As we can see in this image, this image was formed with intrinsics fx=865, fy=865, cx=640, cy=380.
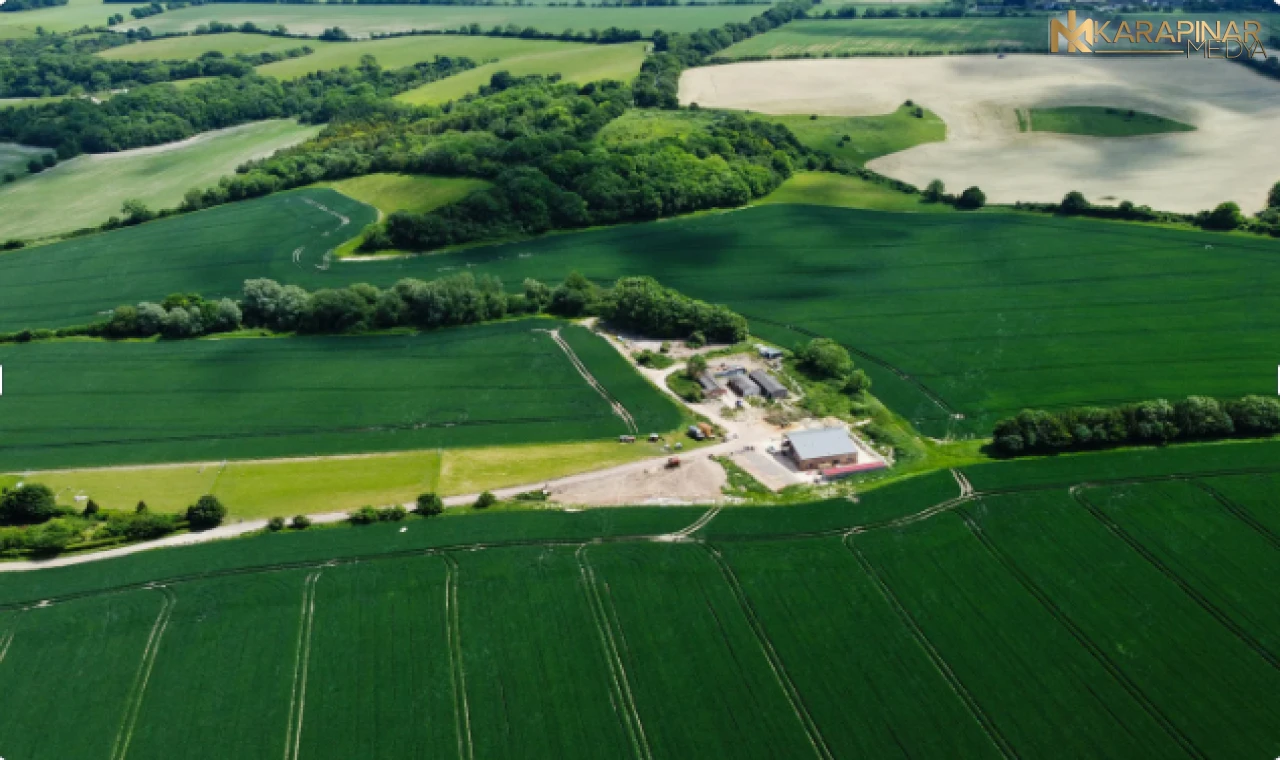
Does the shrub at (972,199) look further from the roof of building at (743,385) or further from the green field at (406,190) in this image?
the green field at (406,190)

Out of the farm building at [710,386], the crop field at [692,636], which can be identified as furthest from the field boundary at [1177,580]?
the farm building at [710,386]

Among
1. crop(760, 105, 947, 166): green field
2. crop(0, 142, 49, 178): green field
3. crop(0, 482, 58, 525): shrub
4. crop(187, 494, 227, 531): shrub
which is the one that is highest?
crop(0, 142, 49, 178): green field

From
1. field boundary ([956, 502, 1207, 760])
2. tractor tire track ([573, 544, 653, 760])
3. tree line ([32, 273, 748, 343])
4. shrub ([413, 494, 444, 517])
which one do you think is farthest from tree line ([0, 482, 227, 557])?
field boundary ([956, 502, 1207, 760])

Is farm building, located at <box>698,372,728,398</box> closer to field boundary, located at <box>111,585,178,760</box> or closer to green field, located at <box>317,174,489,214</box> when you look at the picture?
field boundary, located at <box>111,585,178,760</box>

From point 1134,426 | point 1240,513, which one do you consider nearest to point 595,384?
point 1134,426

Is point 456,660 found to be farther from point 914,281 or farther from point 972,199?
point 972,199

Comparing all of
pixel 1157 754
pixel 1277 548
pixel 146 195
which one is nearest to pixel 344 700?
pixel 1157 754

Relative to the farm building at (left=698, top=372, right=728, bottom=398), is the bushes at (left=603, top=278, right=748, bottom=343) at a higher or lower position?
higher
